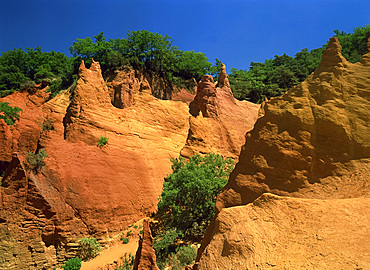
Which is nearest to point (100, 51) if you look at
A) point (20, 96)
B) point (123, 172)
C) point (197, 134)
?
point (20, 96)

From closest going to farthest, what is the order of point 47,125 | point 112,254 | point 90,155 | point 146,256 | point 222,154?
point 146,256, point 112,254, point 90,155, point 47,125, point 222,154

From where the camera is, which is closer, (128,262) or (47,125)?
(128,262)

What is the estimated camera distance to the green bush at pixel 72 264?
1242 cm

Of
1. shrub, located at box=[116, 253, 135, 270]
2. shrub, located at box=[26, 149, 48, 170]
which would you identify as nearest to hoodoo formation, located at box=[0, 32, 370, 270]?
shrub, located at box=[26, 149, 48, 170]

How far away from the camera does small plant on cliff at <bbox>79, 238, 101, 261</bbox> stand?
13195mm

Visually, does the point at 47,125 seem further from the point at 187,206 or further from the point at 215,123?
the point at 215,123

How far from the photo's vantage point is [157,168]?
18875mm

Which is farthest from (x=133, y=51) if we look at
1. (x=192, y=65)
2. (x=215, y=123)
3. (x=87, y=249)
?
(x=87, y=249)

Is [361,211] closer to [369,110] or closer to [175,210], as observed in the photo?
[369,110]

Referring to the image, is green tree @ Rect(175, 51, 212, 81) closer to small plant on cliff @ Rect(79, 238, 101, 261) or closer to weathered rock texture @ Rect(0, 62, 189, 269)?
weathered rock texture @ Rect(0, 62, 189, 269)

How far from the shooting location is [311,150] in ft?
19.8

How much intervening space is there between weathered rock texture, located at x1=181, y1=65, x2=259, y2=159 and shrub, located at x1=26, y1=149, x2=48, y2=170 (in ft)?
30.0

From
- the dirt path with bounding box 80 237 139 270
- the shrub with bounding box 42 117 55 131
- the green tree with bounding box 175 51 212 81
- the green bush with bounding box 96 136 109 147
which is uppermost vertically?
the green tree with bounding box 175 51 212 81

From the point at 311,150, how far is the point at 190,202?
32.7 ft
